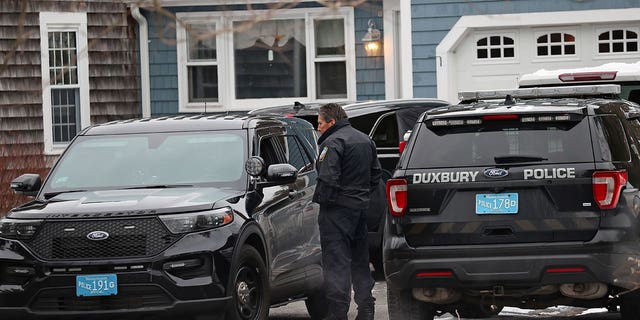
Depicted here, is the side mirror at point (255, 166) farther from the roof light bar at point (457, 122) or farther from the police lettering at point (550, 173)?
the police lettering at point (550, 173)

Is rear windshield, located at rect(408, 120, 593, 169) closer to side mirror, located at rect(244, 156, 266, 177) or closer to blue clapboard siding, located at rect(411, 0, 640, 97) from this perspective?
side mirror, located at rect(244, 156, 266, 177)

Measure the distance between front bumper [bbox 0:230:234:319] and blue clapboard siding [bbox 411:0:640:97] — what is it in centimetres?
1254

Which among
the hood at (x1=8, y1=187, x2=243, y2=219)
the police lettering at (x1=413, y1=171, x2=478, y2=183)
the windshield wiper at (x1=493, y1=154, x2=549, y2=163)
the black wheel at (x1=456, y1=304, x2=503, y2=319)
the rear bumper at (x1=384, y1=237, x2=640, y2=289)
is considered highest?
the windshield wiper at (x1=493, y1=154, x2=549, y2=163)

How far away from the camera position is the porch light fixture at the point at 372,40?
2212 cm

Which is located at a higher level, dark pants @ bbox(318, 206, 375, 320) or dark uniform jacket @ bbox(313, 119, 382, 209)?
dark uniform jacket @ bbox(313, 119, 382, 209)

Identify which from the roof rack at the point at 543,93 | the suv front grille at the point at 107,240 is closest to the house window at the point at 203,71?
the roof rack at the point at 543,93

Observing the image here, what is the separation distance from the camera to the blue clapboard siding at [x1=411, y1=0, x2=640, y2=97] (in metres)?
21.2

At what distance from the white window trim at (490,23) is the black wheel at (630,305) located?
474 inches

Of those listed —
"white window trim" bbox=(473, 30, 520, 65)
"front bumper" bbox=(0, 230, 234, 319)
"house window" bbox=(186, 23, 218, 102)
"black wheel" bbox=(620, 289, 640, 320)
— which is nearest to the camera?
"black wheel" bbox=(620, 289, 640, 320)

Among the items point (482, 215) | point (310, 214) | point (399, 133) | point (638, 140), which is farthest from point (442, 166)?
point (399, 133)

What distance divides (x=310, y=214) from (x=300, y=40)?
40.0ft

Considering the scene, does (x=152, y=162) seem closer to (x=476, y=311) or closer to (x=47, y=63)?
(x=476, y=311)

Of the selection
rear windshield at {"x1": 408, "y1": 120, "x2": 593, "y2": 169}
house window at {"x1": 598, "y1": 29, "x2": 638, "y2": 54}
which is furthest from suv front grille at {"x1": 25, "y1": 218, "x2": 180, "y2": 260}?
house window at {"x1": 598, "y1": 29, "x2": 638, "y2": 54}

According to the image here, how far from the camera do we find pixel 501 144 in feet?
29.0
